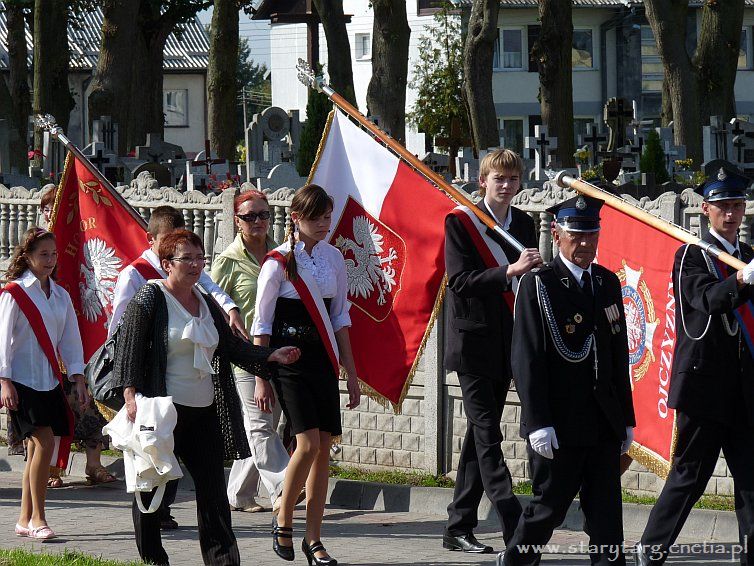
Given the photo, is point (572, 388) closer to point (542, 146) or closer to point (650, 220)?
point (650, 220)

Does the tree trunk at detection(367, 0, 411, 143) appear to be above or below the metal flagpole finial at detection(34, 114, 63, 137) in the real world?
above

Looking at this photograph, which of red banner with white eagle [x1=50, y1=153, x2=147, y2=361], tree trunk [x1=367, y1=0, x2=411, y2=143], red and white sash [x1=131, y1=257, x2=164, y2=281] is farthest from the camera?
tree trunk [x1=367, y1=0, x2=411, y2=143]

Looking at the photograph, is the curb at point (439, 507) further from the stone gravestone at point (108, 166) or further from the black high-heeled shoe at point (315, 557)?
the stone gravestone at point (108, 166)

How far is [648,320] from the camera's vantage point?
838 centimetres

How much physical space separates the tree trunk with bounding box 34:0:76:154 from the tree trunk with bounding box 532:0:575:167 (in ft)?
31.0

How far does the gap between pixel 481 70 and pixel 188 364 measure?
19233mm

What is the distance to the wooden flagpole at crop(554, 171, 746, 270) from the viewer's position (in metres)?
6.76

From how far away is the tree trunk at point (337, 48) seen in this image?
Result: 88.6ft

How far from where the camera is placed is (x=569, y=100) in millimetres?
25453

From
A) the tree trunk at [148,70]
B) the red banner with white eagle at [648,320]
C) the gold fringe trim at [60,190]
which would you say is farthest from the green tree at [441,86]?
the red banner with white eagle at [648,320]

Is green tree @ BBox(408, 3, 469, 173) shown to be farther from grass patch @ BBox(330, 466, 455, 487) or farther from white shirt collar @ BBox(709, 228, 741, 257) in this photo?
white shirt collar @ BBox(709, 228, 741, 257)

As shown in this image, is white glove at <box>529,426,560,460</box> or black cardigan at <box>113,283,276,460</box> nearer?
white glove at <box>529,426,560,460</box>

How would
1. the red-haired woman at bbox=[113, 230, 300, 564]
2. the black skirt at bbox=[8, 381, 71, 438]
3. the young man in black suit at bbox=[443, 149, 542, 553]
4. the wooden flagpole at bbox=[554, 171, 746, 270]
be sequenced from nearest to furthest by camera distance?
the wooden flagpole at bbox=[554, 171, 746, 270] < the red-haired woman at bbox=[113, 230, 300, 564] < the young man in black suit at bbox=[443, 149, 542, 553] < the black skirt at bbox=[8, 381, 71, 438]

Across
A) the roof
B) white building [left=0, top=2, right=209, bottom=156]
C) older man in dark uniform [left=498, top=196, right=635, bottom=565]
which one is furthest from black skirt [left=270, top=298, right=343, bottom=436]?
white building [left=0, top=2, right=209, bottom=156]
